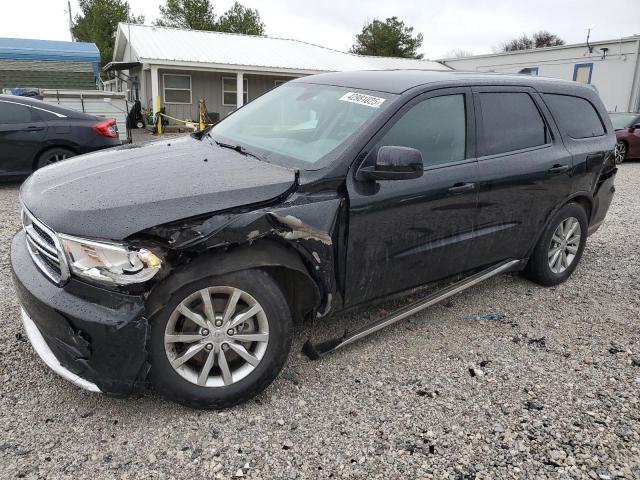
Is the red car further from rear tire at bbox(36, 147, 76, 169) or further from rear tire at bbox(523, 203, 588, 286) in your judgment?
rear tire at bbox(36, 147, 76, 169)

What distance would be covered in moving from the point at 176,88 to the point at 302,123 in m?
20.0

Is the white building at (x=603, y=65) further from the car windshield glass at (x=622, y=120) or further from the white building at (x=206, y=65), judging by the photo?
the white building at (x=206, y=65)

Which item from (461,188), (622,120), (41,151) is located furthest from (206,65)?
(461,188)

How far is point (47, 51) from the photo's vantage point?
21.3 meters

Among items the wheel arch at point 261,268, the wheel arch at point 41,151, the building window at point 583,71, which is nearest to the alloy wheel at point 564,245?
the wheel arch at point 261,268

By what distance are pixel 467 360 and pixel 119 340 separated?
2113 mm

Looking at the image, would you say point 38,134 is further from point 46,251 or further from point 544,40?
point 544,40

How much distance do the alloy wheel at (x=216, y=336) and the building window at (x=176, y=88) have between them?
67.9 feet

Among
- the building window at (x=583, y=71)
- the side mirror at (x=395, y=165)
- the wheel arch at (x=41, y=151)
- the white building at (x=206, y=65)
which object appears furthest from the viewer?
the building window at (x=583, y=71)

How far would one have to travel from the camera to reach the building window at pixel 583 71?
21.9 meters

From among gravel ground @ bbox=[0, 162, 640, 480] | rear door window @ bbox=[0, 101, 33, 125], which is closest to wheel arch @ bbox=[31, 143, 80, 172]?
rear door window @ bbox=[0, 101, 33, 125]

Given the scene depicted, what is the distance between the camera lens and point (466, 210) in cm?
346

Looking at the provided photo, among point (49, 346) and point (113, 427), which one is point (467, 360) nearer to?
point (113, 427)

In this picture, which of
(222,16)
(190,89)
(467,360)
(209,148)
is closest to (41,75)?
(190,89)
